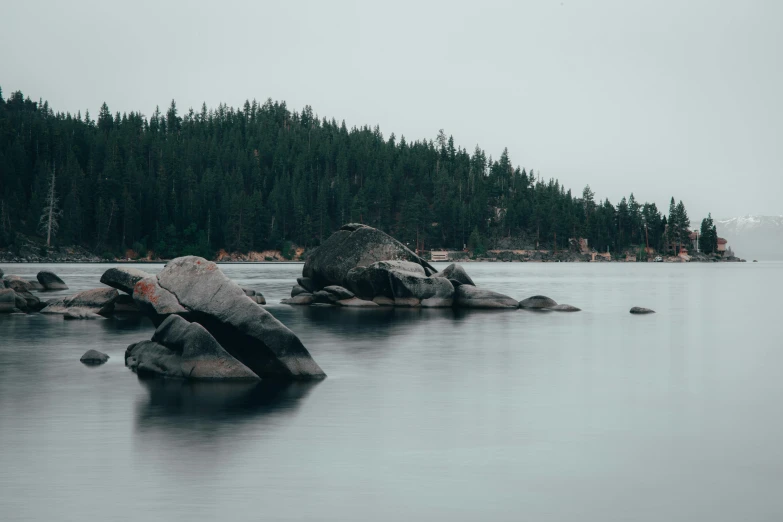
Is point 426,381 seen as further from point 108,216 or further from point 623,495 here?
point 108,216

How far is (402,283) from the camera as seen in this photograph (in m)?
42.8

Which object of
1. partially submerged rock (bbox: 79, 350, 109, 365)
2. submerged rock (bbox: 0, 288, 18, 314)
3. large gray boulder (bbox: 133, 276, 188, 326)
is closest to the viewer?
large gray boulder (bbox: 133, 276, 188, 326)

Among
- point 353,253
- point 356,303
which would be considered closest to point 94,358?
point 356,303

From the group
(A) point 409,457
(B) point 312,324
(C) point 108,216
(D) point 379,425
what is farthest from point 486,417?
(C) point 108,216

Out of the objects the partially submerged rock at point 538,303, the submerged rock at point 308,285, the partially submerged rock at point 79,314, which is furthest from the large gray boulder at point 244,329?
the submerged rock at point 308,285

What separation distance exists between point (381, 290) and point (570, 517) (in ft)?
118

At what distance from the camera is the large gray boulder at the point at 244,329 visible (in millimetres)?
17656

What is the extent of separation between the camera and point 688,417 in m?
14.1

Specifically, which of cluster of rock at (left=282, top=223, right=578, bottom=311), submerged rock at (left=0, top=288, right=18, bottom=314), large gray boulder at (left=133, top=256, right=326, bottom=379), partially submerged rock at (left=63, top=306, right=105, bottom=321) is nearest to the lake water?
large gray boulder at (left=133, top=256, right=326, bottom=379)

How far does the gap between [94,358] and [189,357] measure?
4.72 meters

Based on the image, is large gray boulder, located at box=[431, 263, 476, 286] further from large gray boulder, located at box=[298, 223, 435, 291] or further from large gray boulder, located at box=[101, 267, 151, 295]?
large gray boulder, located at box=[101, 267, 151, 295]

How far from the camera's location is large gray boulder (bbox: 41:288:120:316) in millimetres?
34844

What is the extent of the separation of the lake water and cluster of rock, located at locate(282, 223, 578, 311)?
60.1 feet

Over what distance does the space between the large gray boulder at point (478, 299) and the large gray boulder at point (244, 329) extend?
24499 millimetres
